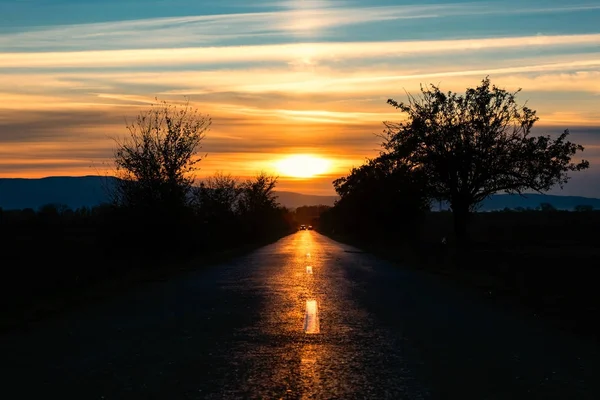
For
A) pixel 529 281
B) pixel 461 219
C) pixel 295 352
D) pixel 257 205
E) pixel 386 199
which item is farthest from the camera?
pixel 257 205

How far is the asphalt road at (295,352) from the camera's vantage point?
6.56 meters

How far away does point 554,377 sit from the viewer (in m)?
7.16

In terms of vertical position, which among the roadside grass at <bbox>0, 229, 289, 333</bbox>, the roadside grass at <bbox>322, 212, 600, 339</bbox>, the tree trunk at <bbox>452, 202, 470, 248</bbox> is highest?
the tree trunk at <bbox>452, 202, 470, 248</bbox>

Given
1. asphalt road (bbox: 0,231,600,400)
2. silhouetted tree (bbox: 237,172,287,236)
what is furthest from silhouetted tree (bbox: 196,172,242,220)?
asphalt road (bbox: 0,231,600,400)

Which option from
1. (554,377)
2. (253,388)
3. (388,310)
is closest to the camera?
(253,388)

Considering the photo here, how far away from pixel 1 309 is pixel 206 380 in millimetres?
Answer: 8133

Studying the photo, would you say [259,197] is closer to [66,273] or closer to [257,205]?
[257,205]

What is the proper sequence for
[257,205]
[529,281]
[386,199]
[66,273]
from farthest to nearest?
[257,205] < [386,199] < [66,273] < [529,281]

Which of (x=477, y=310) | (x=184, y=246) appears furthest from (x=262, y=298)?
(x=184, y=246)

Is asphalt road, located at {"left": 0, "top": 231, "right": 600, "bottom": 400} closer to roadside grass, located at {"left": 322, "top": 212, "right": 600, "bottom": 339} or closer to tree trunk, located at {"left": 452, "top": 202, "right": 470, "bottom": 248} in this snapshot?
roadside grass, located at {"left": 322, "top": 212, "right": 600, "bottom": 339}

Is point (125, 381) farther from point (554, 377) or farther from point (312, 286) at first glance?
point (312, 286)

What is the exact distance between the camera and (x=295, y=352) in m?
8.41

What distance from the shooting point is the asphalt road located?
21.5 ft

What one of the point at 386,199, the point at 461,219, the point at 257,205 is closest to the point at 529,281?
the point at 461,219
